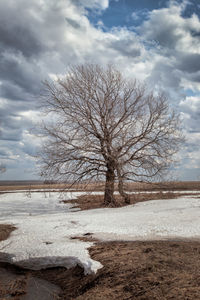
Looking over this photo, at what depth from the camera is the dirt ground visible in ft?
12.1

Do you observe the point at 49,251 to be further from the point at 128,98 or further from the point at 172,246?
the point at 128,98

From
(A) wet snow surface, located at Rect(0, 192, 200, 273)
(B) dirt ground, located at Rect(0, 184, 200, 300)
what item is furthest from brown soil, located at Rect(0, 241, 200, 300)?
(A) wet snow surface, located at Rect(0, 192, 200, 273)

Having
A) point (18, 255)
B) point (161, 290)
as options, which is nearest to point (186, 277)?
point (161, 290)

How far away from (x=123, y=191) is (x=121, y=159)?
224 centimetres

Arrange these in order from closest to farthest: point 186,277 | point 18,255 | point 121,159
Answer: point 186,277 < point 18,255 < point 121,159

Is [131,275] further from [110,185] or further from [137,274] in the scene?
[110,185]

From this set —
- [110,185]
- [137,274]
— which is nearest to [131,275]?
[137,274]

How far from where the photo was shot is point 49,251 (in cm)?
629

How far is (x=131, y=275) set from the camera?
14.0 feet

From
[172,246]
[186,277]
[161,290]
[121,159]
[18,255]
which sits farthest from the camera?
[121,159]

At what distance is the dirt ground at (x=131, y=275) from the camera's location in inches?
145

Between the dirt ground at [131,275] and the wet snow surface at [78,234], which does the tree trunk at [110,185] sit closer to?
the wet snow surface at [78,234]

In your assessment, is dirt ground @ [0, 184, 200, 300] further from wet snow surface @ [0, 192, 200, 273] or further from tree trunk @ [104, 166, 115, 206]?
tree trunk @ [104, 166, 115, 206]

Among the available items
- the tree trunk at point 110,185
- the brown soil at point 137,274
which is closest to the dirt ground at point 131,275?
the brown soil at point 137,274
